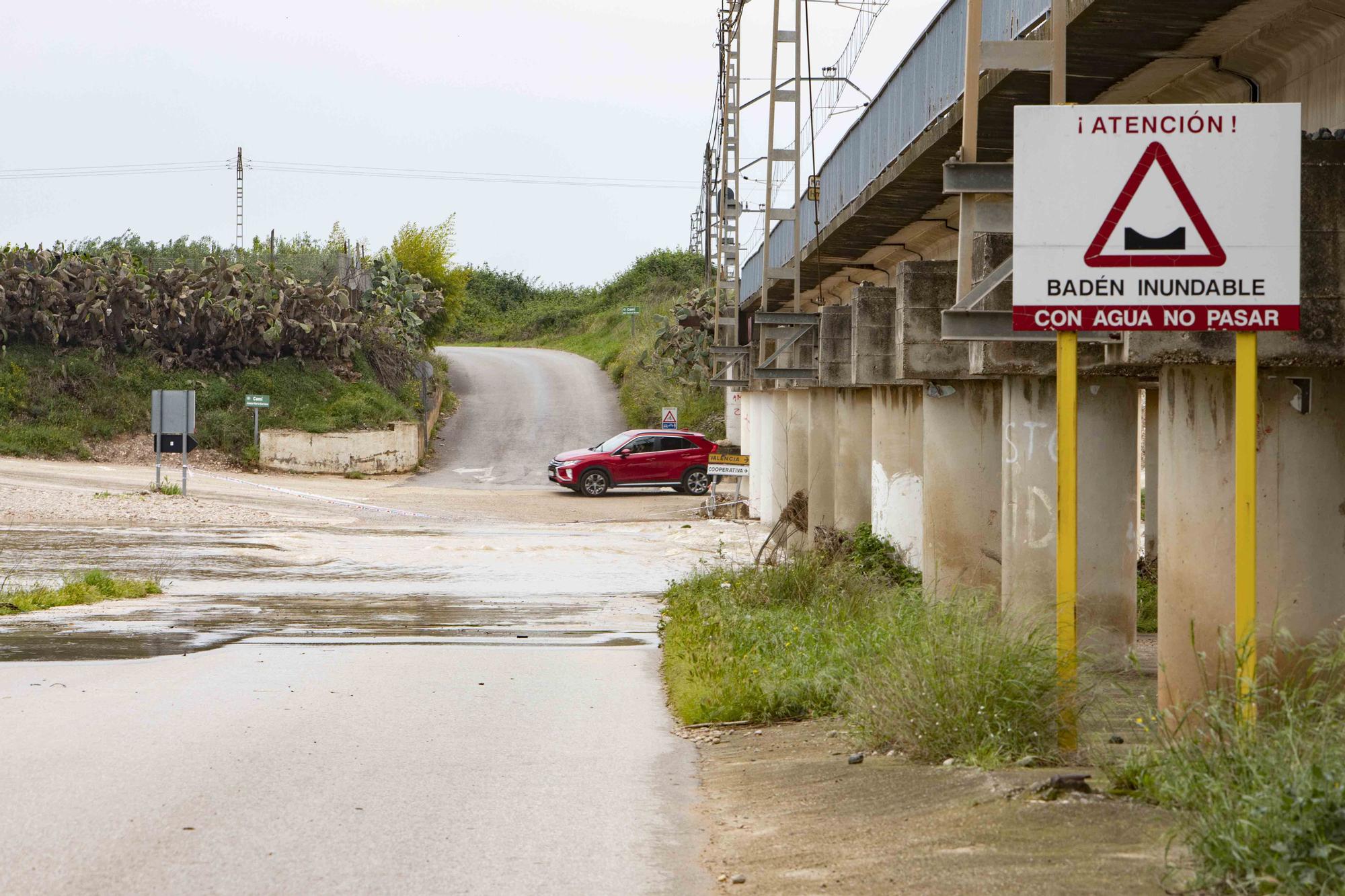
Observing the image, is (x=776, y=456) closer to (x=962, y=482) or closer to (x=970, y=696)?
Result: (x=962, y=482)

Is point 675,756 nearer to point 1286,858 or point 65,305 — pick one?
point 1286,858

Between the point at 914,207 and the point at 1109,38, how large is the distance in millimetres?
7564

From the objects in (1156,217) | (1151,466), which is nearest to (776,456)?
(1151,466)

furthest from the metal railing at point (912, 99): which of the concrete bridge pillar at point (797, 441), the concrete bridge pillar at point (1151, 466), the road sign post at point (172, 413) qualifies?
the road sign post at point (172, 413)

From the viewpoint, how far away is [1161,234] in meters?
6.11

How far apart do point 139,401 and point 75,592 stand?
29755mm

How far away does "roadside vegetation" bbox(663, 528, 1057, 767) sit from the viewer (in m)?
6.52

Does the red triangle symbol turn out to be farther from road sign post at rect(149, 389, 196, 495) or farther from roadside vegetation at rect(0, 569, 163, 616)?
road sign post at rect(149, 389, 196, 495)

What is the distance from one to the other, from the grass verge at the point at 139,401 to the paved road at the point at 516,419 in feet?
9.39

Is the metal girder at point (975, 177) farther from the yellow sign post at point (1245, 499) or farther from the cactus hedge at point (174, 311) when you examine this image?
the cactus hedge at point (174, 311)

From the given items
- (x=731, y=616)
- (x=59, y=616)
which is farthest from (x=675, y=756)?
(x=59, y=616)

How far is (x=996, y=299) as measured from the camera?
1077cm

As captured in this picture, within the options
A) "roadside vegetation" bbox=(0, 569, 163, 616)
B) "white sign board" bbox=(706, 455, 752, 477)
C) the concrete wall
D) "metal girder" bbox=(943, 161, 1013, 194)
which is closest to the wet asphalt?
"roadside vegetation" bbox=(0, 569, 163, 616)

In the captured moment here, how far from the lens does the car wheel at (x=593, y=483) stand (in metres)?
37.1
